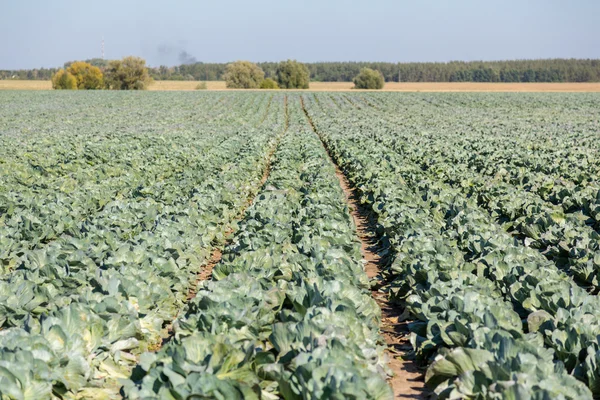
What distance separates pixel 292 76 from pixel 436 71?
6251 centimetres

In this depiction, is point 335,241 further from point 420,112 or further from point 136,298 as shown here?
point 420,112

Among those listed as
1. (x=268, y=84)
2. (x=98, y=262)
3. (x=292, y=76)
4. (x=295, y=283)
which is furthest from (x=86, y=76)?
(x=295, y=283)

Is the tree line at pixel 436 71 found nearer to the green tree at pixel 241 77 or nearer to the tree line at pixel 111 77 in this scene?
the green tree at pixel 241 77

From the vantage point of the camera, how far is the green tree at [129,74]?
87688mm

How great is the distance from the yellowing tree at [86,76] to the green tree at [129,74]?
4133 mm

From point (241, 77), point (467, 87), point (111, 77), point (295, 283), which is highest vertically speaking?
point (111, 77)

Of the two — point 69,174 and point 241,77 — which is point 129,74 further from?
point 69,174

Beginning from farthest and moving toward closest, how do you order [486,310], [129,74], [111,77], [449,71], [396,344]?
1. [449,71]
2. [111,77]
3. [129,74]
4. [396,344]
5. [486,310]

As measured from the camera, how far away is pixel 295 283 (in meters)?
6.06

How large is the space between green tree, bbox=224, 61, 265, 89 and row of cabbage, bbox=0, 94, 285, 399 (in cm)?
7977

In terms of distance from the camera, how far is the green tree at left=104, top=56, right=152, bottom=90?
87.7 m

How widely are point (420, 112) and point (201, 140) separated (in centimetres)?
2408

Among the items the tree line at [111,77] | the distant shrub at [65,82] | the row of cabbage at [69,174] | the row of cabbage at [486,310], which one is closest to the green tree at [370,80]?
the tree line at [111,77]

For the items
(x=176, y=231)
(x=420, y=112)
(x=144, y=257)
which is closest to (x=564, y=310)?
(x=144, y=257)
